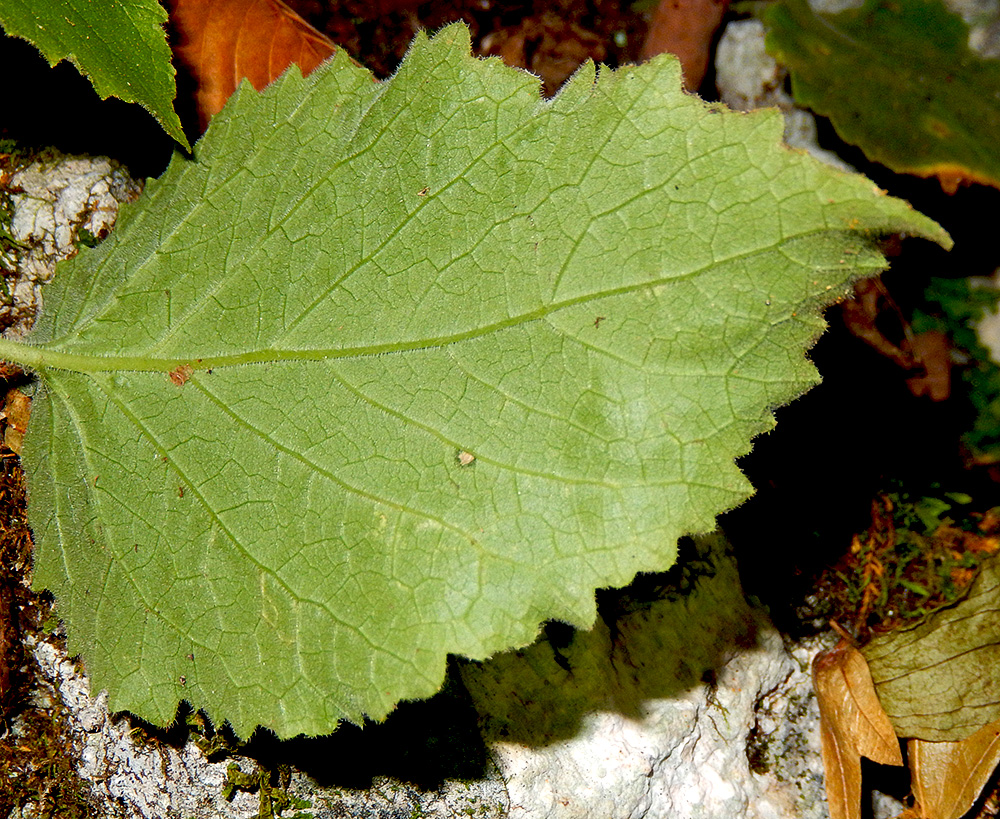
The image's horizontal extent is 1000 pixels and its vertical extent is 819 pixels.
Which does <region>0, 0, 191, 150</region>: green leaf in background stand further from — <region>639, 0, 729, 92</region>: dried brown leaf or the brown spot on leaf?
<region>639, 0, 729, 92</region>: dried brown leaf

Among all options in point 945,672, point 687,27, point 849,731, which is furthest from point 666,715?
point 687,27

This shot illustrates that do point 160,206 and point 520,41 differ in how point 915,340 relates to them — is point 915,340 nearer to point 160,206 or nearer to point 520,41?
point 520,41

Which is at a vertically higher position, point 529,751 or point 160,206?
point 160,206

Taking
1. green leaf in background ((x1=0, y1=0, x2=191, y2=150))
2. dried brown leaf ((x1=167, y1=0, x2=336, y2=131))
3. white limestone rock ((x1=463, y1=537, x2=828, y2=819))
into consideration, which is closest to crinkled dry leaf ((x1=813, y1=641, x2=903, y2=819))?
white limestone rock ((x1=463, y1=537, x2=828, y2=819))

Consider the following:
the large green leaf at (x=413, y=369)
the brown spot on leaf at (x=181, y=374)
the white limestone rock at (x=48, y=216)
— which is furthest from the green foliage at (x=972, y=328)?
the white limestone rock at (x=48, y=216)

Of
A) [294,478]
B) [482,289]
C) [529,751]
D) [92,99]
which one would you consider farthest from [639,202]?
[92,99]

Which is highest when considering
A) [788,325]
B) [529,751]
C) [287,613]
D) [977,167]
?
[977,167]

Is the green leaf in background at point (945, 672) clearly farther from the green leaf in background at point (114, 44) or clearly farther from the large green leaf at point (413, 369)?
the green leaf in background at point (114, 44)

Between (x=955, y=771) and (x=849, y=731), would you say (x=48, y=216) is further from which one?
(x=955, y=771)
